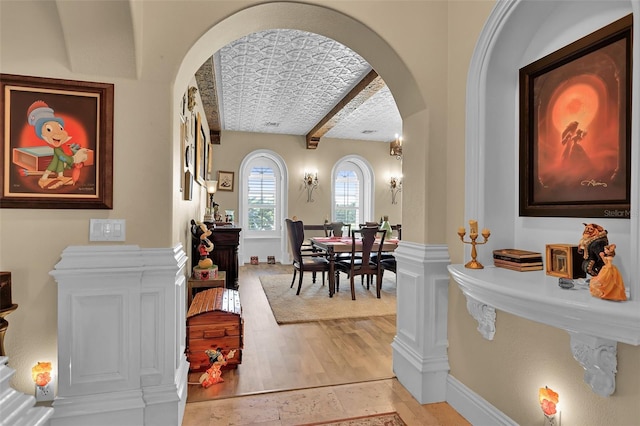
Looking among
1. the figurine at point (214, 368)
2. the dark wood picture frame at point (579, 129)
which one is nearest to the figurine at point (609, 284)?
the dark wood picture frame at point (579, 129)

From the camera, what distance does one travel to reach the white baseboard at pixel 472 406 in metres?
1.83

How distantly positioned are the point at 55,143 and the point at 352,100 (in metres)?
3.90

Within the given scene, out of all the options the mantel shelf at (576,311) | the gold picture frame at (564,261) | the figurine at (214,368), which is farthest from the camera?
the figurine at (214,368)

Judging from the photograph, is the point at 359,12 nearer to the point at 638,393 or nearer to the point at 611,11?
the point at 611,11

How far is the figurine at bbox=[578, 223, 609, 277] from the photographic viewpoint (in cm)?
132

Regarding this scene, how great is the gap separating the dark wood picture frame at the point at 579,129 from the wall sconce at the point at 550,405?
2.66 feet

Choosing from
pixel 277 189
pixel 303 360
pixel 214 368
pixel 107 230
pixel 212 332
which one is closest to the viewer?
pixel 107 230

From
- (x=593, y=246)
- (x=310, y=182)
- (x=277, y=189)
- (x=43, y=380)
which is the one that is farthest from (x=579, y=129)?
(x=277, y=189)

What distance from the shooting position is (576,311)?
44.8 inches

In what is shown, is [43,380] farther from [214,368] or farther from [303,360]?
[303,360]

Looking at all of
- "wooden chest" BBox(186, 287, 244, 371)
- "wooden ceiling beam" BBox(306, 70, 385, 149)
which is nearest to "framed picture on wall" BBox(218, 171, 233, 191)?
"wooden ceiling beam" BBox(306, 70, 385, 149)

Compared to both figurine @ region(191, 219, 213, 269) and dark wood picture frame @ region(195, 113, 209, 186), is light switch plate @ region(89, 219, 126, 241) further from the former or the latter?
Answer: dark wood picture frame @ region(195, 113, 209, 186)

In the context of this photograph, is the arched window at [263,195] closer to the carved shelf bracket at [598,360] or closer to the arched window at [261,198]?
the arched window at [261,198]

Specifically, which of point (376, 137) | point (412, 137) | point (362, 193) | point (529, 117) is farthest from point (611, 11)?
point (362, 193)
